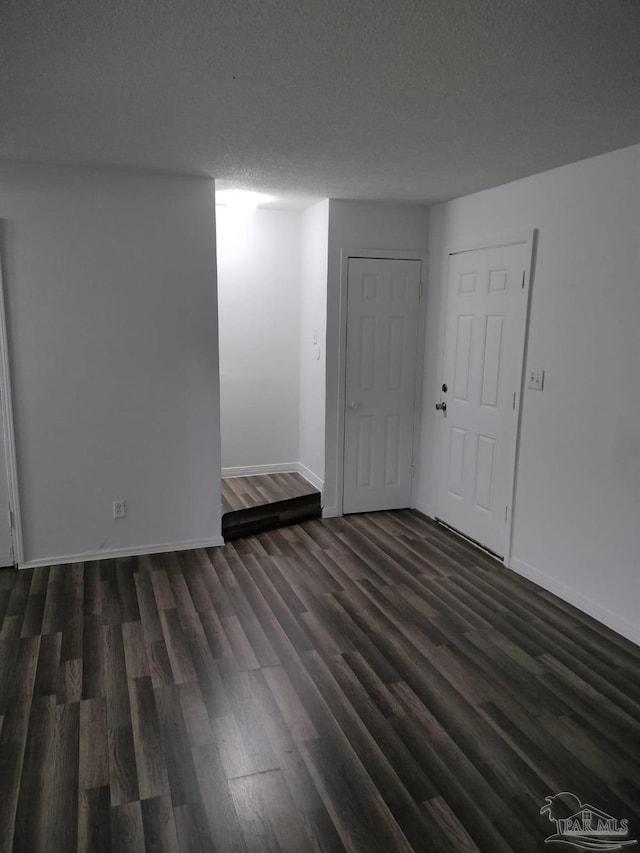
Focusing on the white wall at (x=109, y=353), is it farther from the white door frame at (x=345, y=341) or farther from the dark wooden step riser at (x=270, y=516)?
the white door frame at (x=345, y=341)

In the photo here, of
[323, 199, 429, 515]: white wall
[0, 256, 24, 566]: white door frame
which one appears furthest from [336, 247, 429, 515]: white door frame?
[0, 256, 24, 566]: white door frame

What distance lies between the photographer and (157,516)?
413 centimetres

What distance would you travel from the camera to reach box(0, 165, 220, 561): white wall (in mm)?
3629

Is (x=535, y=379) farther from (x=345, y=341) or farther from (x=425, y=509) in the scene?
(x=425, y=509)

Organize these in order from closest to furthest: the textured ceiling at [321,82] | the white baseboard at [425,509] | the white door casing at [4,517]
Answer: the textured ceiling at [321,82], the white door casing at [4,517], the white baseboard at [425,509]

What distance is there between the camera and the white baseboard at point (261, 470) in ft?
17.8

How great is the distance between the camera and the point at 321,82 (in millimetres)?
2189

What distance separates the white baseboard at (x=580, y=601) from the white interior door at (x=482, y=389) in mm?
249

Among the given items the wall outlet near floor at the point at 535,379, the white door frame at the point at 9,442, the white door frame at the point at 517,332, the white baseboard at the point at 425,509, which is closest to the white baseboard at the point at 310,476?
the white baseboard at the point at 425,509

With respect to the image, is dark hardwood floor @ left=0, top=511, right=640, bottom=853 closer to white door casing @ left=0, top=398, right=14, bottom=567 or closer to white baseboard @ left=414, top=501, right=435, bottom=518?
white door casing @ left=0, top=398, right=14, bottom=567

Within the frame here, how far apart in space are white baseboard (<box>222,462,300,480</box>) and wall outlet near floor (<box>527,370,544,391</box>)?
249 cm

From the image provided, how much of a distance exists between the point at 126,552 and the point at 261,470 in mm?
1687

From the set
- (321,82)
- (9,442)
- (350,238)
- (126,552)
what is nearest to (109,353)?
(9,442)

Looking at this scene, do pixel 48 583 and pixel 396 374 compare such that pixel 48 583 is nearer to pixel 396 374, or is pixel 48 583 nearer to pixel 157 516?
pixel 157 516
